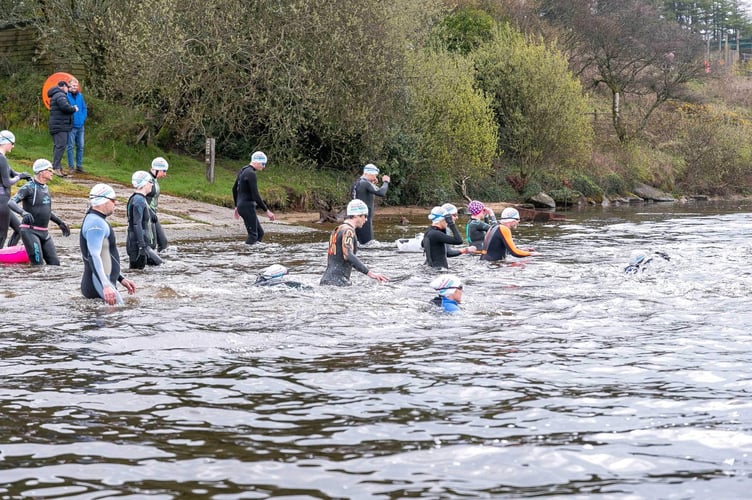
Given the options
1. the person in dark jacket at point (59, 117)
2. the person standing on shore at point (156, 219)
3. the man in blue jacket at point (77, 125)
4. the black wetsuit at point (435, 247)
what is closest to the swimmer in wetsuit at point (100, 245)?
the person standing on shore at point (156, 219)

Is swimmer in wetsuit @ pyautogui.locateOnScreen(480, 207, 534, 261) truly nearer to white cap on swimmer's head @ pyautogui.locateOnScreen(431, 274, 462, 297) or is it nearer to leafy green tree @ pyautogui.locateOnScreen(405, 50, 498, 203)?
white cap on swimmer's head @ pyautogui.locateOnScreen(431, 274, 462, 297)

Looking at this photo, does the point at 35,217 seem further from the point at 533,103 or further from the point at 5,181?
the point at 533,103

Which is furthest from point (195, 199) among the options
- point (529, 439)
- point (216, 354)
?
point (529, 439)

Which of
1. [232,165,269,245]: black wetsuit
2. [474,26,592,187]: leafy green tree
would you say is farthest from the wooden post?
[474,26,592,187]: leafy green tree

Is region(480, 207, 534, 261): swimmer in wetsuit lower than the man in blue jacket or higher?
lower

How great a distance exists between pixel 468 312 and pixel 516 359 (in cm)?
A: 325

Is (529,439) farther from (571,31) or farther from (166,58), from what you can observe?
(571,31)

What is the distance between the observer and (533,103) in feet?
156

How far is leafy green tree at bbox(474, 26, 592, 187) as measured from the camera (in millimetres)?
47375

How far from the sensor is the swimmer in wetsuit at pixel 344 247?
14.7 m

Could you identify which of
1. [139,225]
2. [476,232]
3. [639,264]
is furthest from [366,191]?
[639,264]

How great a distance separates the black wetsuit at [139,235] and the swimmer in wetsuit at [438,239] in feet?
17.4

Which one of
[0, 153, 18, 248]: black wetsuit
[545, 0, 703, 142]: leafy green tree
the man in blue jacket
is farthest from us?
[545, 0, 703, 142]: leafy green tree

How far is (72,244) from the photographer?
70.9ft
